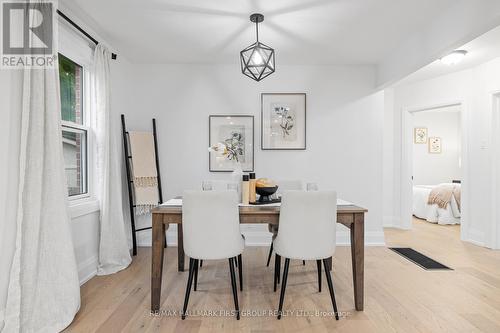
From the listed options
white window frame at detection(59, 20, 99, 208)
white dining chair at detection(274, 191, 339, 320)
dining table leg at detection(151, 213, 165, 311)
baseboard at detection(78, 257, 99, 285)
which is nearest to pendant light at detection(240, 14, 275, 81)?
white dining chair at detection(274, 191, 339, 320)

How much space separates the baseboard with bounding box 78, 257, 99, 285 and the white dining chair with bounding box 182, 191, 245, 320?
128 cm

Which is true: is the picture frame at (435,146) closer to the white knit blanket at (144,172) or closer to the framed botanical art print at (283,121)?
the framed botanical art print at (283,121)

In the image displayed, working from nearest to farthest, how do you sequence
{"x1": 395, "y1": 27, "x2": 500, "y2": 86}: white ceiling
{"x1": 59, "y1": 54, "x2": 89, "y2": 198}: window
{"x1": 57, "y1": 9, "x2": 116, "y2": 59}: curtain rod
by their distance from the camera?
1. {"x1": 57, "y1": 9, "x2": 116, "y2": 59}: curtain rod
2. {"x1": 59, "y1": 54, "x2": 89, "y2": 198}: window
3. {"x1": 395, "y1": 27, "x2": 500, "y2": 86}: white ceiling

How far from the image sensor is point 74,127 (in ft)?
9.04

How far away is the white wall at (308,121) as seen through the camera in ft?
13.1

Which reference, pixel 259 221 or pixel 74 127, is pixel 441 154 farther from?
pixel 74 127

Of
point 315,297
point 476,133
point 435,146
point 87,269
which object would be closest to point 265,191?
point 315,297

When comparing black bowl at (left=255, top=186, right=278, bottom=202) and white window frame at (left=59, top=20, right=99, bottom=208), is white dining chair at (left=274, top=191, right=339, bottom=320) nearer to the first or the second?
black bowl at (left=255, top=186, right=278, bottom=202)

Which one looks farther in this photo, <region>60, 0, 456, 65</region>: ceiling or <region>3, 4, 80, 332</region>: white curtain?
<region>60, 0, 456, 65</region>: ceiling

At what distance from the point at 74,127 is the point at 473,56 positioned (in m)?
4.84

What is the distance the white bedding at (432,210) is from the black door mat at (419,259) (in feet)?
6.51

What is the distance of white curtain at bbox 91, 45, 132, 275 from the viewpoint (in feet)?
9.67
